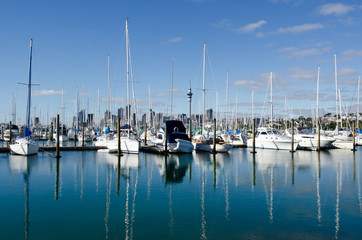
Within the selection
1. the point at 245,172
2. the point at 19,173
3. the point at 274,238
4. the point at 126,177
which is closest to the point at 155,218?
the point at 274,238

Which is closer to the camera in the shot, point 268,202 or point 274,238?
point 274,238

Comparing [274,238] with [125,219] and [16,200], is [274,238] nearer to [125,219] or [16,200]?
[125,219]

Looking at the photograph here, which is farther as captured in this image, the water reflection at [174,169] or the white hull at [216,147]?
the white hull at [216,147]

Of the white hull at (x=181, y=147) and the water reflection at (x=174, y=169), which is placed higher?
the white hull at (x=181, y=147)

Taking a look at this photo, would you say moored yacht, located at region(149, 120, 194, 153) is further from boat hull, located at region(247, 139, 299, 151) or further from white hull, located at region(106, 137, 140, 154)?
boat hull, located at region(247, 139, 299, 151)

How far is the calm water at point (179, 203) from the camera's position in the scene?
39.8 ft

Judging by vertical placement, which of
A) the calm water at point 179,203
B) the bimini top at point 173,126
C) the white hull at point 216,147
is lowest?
the calm water at point 179,203

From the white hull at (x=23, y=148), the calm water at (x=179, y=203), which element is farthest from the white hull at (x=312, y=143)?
the white hull at (x=23, y=148)

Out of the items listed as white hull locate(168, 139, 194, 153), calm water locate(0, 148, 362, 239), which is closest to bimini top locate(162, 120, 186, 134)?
white hull locate(168, 139, 194, 153)

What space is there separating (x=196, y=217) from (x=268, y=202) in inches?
189

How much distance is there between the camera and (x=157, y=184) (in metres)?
21.8

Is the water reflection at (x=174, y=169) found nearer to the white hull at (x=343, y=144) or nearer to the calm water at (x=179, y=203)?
the calm water at (x=179, y=203)

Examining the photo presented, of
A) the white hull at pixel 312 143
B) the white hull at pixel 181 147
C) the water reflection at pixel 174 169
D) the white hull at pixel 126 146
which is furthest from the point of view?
the white hull at pixel 312 143

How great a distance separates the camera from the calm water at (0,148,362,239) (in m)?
12.1
